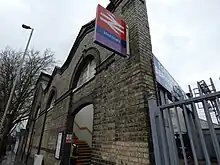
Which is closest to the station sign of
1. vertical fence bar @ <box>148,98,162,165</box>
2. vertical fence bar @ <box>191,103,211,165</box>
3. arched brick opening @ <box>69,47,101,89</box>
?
vertical fence bar @ <box>148,98,162,165</box>

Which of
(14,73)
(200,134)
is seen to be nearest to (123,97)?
(200,134)

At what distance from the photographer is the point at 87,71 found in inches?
257

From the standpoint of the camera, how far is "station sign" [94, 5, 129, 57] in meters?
3.21

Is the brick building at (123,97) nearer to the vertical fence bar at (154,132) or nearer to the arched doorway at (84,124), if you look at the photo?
the vertical fence bar at (154,132)

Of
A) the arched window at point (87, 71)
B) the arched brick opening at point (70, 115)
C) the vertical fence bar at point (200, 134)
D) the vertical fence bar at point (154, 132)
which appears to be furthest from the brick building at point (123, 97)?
the vertical fence bar at point (200, 134)

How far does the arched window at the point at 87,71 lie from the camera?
6.17 meters

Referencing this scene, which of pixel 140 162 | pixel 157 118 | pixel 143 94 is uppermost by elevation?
pixel 143 94

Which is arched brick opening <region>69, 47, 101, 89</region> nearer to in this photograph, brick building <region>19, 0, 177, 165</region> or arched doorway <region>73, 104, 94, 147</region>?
brick building <region>19, 0, 177, 165</region>

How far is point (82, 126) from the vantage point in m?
10.0

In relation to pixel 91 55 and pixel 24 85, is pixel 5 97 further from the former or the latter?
pixel 91 55

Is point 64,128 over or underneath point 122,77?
underneath

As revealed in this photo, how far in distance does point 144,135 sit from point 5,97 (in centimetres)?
1362

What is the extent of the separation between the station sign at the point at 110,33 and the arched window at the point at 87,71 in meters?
2.49

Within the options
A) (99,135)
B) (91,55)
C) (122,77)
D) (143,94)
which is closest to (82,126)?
(91,55)
